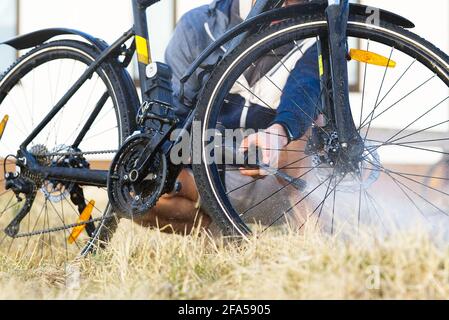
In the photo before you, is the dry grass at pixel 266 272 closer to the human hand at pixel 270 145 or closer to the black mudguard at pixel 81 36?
the human hand at pixel 270 145

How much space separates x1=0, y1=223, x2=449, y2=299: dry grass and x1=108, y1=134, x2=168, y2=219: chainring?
0.44ft

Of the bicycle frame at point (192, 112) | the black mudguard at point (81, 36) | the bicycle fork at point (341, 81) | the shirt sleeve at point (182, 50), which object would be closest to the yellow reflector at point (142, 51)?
the bicycle frame at point (192, 112)

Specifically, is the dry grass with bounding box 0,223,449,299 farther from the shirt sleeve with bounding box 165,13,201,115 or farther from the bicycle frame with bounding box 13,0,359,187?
the shirt sleeve with bounding box 165,13,201,115

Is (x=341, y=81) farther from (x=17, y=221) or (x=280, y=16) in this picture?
(x=17, y=221)

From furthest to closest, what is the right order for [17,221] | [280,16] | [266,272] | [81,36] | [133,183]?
[17,221]
[81,36]
[133,183]
[280,16]
[266,272]

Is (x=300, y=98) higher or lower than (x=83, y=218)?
higher

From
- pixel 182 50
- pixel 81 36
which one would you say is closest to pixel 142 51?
pixel 81 36

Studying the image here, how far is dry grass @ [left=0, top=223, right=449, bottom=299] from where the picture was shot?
267 centimetres

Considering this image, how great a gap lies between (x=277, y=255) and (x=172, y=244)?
71 cm

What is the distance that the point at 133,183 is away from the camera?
364cm

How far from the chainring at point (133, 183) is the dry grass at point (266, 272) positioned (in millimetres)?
135

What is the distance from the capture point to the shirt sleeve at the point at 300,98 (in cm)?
375

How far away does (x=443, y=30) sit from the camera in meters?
7.40

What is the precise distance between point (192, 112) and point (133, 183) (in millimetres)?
389
